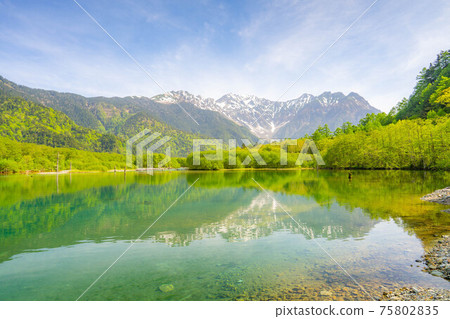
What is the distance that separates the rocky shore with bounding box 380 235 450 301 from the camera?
633 centimetres

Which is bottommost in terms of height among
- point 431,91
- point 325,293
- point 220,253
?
point 220,253

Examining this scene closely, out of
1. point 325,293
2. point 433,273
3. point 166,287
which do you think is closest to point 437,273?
point 433,273

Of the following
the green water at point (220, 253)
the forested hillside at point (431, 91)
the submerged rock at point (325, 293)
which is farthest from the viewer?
the forested hillside at point (431, 91)

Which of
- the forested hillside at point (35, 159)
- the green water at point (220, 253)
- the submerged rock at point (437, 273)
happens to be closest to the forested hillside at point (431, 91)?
the green water at point (220, 253)

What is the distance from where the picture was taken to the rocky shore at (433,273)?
6.33 meters

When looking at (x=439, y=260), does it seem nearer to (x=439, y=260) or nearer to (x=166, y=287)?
(x=439, y=260)

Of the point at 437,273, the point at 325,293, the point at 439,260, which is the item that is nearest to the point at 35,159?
the point at 325,293

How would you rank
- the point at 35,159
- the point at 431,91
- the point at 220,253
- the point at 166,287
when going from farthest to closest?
the point at 35,159 < the point at 431,91 < the point at 220,253 < the point at 166,287

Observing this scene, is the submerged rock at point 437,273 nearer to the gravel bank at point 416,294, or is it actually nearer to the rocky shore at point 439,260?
the rocky shore at point 439,260

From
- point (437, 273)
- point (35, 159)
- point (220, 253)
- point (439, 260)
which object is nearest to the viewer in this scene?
point (437, 273)

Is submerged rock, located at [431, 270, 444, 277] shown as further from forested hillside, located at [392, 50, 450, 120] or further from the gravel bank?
forested hillside, located at [392, 50, 450, 120]

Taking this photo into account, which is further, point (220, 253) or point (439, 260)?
point (220, 253)

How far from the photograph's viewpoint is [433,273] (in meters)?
7.90

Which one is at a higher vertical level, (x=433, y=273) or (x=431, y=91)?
(x=431, y=91)
